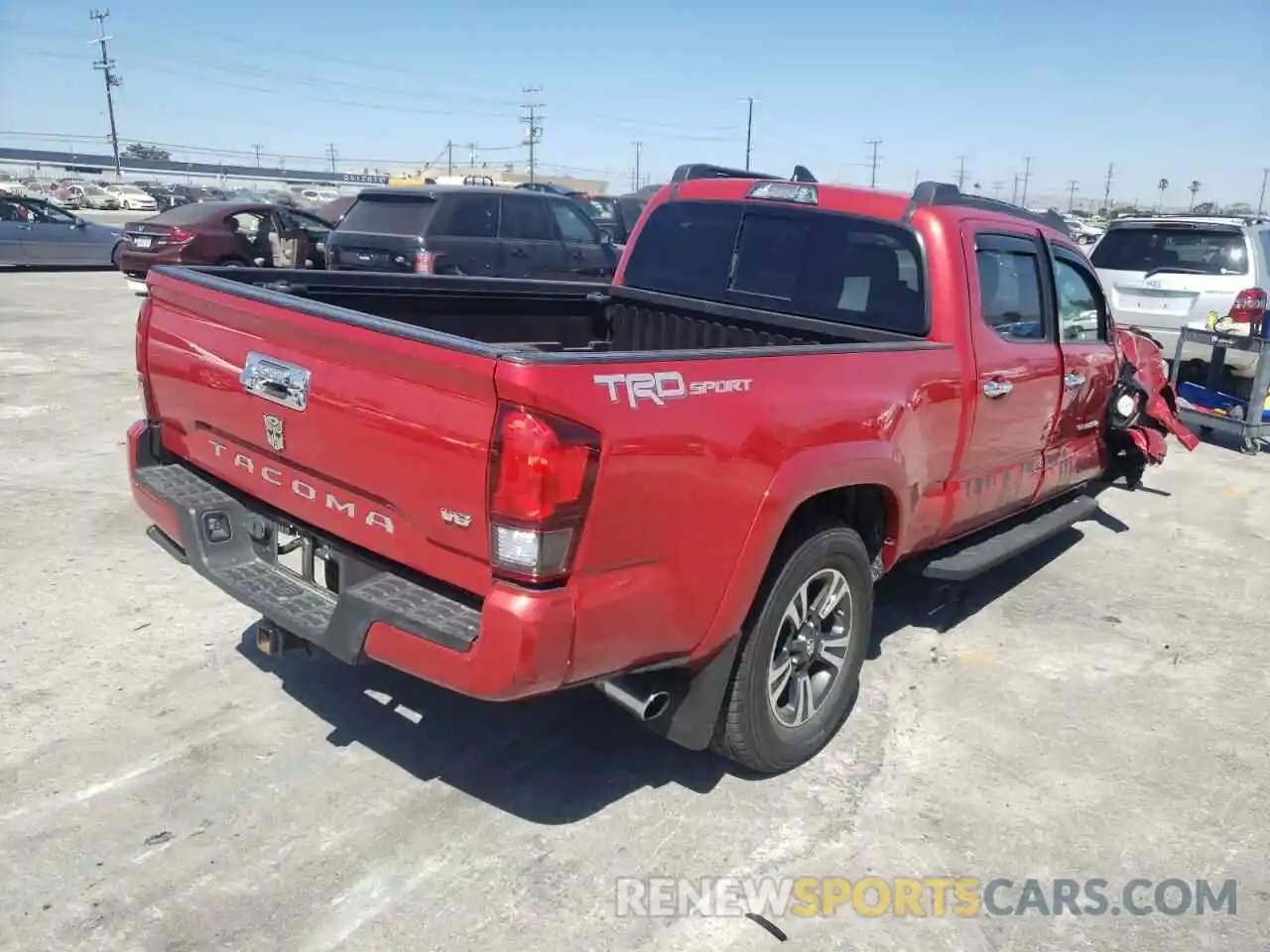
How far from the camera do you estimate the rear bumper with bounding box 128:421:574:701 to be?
2.47 meters

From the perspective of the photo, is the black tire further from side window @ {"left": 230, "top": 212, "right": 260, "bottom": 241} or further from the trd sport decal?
side window @ {"left": 230, "top": 212, "right": 260, "bottom": 241}

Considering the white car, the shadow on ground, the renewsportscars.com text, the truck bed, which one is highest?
the truck bed

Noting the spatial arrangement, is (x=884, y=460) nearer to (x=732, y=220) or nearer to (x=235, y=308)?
(x=732, y=220)

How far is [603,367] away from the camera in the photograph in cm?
251

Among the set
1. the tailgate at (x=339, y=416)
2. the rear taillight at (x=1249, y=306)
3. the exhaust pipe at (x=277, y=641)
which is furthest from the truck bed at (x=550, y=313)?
the rear taillight at (x=1249, y=306)

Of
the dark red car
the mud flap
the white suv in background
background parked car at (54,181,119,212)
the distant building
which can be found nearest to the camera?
the mud flap

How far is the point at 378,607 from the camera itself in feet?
Result: 8.91

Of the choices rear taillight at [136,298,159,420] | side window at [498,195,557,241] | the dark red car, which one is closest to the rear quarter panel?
rear taillight at [136,298,159,420]

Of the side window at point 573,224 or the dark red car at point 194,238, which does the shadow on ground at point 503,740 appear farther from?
the dark red car at point 194,238

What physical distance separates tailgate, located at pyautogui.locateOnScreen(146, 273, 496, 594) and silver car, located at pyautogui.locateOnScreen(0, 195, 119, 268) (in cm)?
1608

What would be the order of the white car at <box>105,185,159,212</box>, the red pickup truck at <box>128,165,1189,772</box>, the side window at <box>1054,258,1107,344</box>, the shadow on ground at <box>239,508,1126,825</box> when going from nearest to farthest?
the red pickup truck at <box>128,165,1189,772</box> → the shadow on ground at <box>239,508,1126,825</box> → the side window at <box>1054,258,1107,344</box> → the white car at <box>105,185,159,212</box>

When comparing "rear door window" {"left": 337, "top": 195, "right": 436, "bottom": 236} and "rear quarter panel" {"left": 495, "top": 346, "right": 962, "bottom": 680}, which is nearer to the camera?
"rear quarter panel" {"left": 495, "top": 346, "right": 962, "bottom": 680}

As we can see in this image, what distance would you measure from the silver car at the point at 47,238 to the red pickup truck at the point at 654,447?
1585 cm

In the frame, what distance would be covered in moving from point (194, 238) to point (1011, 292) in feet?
42.6
